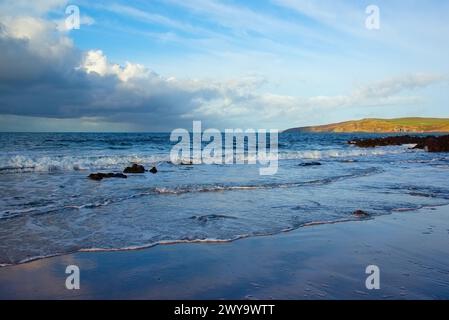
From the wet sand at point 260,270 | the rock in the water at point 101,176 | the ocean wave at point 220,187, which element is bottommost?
the wet sand at point 260,270

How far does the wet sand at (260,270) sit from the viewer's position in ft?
15.3

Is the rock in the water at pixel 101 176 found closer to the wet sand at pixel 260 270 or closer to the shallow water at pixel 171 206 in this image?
the shallow water at pixel 171 206

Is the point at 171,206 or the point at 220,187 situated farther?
the point at 220,187

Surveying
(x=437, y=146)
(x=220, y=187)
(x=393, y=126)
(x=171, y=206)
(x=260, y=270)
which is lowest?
(x=260, y=270)

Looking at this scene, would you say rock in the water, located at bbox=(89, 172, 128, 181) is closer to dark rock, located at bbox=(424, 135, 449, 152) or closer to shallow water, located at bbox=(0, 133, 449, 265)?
shallow water, located at bbox=(0, 133, 449, 265)

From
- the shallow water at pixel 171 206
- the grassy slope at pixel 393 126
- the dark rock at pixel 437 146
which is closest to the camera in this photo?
the shallow water at pixel 171 206

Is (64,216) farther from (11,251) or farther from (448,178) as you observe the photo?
(448,178)

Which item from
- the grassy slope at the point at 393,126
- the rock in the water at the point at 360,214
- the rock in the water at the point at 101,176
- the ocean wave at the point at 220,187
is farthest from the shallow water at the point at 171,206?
the grassy slope at the point at 393,126

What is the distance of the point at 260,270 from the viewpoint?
5.49m

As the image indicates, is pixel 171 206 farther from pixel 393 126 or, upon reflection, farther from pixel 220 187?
pixel 393 126

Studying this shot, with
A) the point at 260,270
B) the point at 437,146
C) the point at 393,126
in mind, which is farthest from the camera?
the point at 393,126

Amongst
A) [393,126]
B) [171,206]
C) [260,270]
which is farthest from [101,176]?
[393,126]

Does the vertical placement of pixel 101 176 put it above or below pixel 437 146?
below
